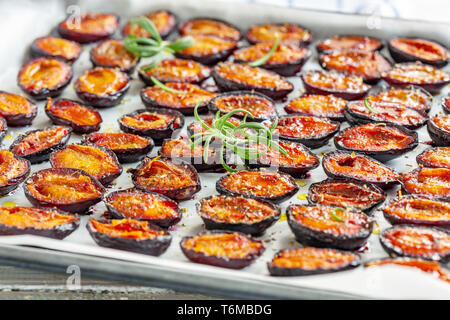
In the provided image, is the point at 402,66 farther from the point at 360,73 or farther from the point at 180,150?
the point at 180,150

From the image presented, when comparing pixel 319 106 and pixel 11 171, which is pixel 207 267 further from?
pixel 319 106

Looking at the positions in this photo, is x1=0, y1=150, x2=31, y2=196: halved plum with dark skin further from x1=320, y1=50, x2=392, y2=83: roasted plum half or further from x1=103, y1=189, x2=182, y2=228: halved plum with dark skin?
x1=320, y1=50, x2=392, y2=83: roasted plum half

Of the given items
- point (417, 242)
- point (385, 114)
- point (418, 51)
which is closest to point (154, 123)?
point (385, 114)

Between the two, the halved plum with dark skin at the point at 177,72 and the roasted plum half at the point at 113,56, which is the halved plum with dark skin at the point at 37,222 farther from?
the roasted plum half at the point at 113,56

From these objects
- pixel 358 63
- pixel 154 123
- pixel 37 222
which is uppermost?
pixel 358 63

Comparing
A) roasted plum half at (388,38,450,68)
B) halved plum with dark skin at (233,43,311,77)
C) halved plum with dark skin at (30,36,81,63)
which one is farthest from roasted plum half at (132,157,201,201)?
roasted plum half at (388,38,450,68)

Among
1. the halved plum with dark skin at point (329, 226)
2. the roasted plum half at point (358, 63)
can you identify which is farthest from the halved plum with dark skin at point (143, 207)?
the roasted plum half at point (358, 63)

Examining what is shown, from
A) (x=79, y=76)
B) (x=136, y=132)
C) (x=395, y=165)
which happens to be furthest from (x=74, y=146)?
(x=395, y=165)
